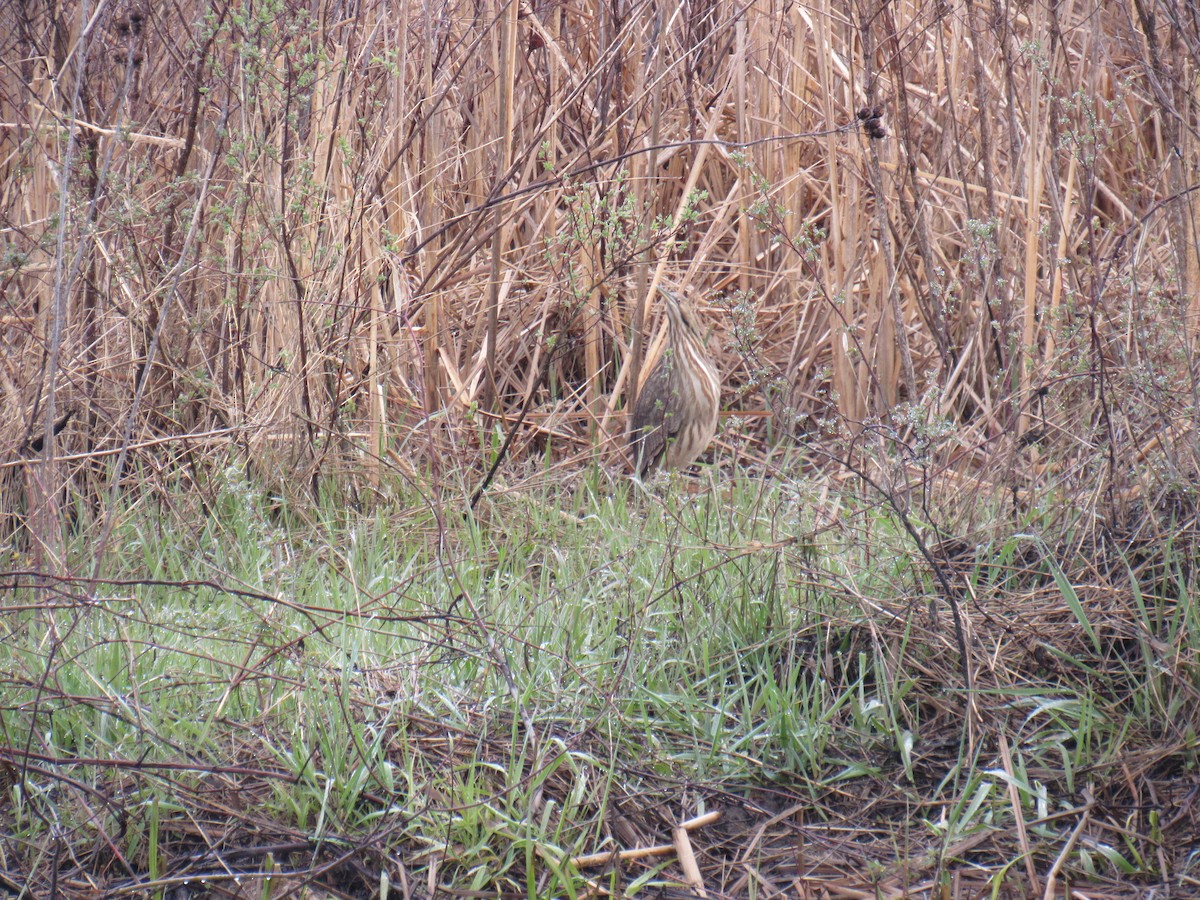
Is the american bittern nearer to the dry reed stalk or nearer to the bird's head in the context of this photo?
the bird's head

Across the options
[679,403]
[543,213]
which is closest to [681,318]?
[679,403]

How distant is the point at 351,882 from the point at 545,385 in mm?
3316

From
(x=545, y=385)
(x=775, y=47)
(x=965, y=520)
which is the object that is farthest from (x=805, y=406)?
(x=965, y=520)

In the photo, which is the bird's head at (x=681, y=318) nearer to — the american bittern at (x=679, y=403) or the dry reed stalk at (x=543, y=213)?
the american bittern at (x=679, y=403)

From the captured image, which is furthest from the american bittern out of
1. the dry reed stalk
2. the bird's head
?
the dry reed stalk

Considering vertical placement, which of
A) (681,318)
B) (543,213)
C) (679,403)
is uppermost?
(543,213)

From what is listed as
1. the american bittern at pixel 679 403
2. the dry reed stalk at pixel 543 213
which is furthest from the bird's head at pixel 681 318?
the dry reed stalk at pixel 543 213

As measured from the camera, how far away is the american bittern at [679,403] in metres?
4.90

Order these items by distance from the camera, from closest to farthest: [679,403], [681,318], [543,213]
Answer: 1. [679,403]
2. [681,318]
3. [543,213]

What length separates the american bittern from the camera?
490 centimetres

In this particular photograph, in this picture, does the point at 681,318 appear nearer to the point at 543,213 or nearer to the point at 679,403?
the point at 679,403

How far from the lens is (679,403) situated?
4.95 metres

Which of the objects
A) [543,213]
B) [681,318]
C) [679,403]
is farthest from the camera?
[543,213]

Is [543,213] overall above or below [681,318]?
above
